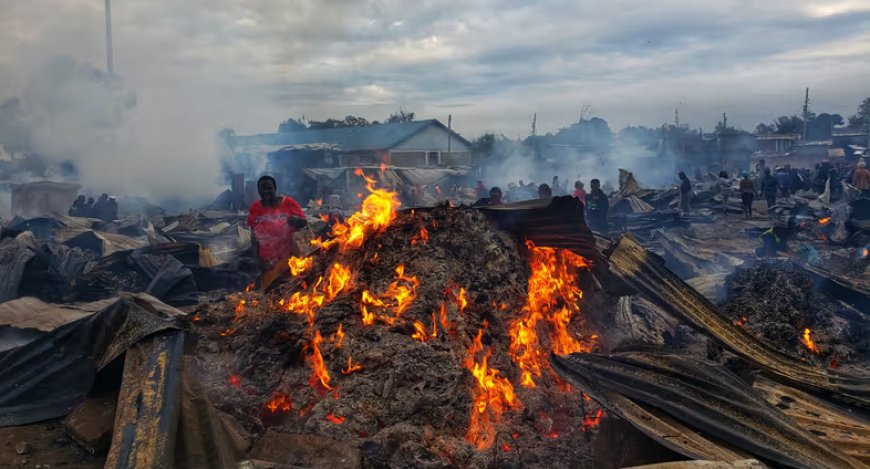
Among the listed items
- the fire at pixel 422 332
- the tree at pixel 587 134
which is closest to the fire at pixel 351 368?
the fire at pixel 422 332

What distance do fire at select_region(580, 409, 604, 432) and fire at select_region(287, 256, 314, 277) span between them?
2.90m

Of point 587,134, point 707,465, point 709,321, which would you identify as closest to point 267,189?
point 709,321

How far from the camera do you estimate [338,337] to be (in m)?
4.39

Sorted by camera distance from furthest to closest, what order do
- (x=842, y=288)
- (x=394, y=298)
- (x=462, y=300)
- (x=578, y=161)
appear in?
(x=578, y=161), (x=842, y=288), (x=462, y=300), (x=394, y=298)

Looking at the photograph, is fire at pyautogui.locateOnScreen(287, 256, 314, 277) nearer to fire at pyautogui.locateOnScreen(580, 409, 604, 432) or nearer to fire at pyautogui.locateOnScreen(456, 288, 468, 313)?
fire at pyautogui.locateOnScreen(456, 288, 468, 313)

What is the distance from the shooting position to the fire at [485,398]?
390 centimetres

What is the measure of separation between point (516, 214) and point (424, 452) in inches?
103

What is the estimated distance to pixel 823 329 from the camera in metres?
6.61

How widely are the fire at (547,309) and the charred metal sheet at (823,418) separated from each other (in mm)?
1547

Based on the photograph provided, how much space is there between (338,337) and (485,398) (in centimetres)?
127

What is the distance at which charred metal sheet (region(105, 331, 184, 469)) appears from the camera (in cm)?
294

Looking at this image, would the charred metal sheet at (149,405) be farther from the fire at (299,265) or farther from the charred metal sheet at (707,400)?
the charred metal sheet at (707,400)

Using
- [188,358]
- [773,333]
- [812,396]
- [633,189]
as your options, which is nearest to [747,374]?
[812,396]

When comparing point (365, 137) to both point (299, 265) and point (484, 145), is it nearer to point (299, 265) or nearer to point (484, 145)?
point (484, 145)
